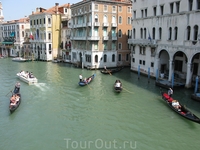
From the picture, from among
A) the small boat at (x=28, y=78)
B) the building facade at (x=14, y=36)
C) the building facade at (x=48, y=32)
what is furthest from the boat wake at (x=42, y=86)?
the building facade at (x=14, y=36)

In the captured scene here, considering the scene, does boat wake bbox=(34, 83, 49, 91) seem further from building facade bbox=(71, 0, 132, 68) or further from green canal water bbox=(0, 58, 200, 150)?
building facade bbox=(71, 0, 132, 68)

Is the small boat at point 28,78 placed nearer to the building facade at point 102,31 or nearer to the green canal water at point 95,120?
the green canal water at point 95,120

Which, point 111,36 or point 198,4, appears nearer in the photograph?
point 198,4

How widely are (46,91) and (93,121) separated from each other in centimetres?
834

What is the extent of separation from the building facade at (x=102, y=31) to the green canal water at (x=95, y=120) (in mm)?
11822

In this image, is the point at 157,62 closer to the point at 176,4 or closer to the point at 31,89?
the point at 176,4

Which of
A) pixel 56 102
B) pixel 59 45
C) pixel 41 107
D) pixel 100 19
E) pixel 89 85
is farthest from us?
pixel 59 45

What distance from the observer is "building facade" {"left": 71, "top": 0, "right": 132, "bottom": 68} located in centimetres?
3209

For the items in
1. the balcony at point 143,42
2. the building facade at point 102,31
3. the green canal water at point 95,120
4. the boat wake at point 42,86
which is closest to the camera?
the green canal water at point 95,120

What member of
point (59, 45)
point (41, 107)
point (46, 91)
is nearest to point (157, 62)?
point (46, 91)

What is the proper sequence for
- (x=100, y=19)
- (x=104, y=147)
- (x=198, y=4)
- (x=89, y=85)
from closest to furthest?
(x=104, y=147)
(x=198, y=4)
(x=89, y=85)
(x=100, y=19)

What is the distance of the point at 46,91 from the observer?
69.0ft

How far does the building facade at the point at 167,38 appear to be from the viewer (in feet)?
65.7

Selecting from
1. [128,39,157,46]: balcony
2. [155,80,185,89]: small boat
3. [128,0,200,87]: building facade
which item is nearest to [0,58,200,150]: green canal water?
[155,80,185,89]: small boat
